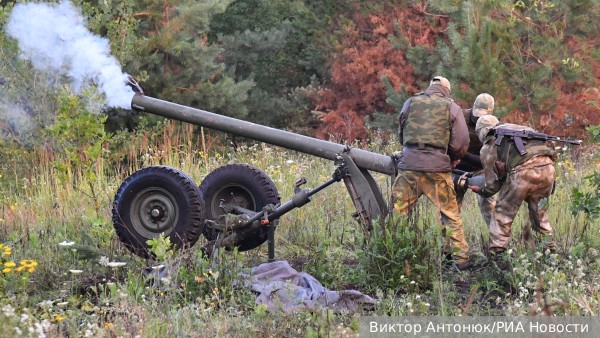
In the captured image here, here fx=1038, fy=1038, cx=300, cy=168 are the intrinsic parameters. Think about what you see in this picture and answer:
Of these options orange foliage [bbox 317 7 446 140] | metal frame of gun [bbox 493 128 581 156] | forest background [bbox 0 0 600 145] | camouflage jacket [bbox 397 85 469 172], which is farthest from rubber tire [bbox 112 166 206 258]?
orange foliage [bbox 317 7 446 140]

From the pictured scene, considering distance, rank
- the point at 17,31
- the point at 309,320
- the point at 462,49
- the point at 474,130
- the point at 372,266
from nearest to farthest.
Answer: the point at 309,320
the point at 372,266
the point at 474,130
the point at 17,31
the point at 462,49

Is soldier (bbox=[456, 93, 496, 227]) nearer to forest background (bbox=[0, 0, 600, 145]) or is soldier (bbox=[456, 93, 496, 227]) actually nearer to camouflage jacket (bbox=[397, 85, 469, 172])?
camouflage jacket (bbox=[397, 85, 469, 172])

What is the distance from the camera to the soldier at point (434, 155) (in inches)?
368

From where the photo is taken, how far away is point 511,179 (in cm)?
906

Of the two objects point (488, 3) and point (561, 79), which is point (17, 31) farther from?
point (561, 79)

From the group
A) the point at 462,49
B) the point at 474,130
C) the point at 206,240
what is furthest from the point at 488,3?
the point at 206,240

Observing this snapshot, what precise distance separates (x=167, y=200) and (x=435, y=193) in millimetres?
2454

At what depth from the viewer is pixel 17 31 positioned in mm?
12398

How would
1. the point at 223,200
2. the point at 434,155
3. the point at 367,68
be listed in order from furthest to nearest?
1. the point at 367,68
2. the point at 223,200
3. the point at 434,155

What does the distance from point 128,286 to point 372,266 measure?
1944 mm

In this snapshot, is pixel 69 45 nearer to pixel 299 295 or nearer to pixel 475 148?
pixel 475 148

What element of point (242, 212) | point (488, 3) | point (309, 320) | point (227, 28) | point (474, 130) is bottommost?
point (309, 320)

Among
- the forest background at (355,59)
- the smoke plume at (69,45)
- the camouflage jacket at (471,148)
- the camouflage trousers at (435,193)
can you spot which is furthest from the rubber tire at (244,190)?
the forest background at (355,59)

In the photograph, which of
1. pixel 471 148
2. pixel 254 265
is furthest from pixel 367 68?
pixel 254 265
